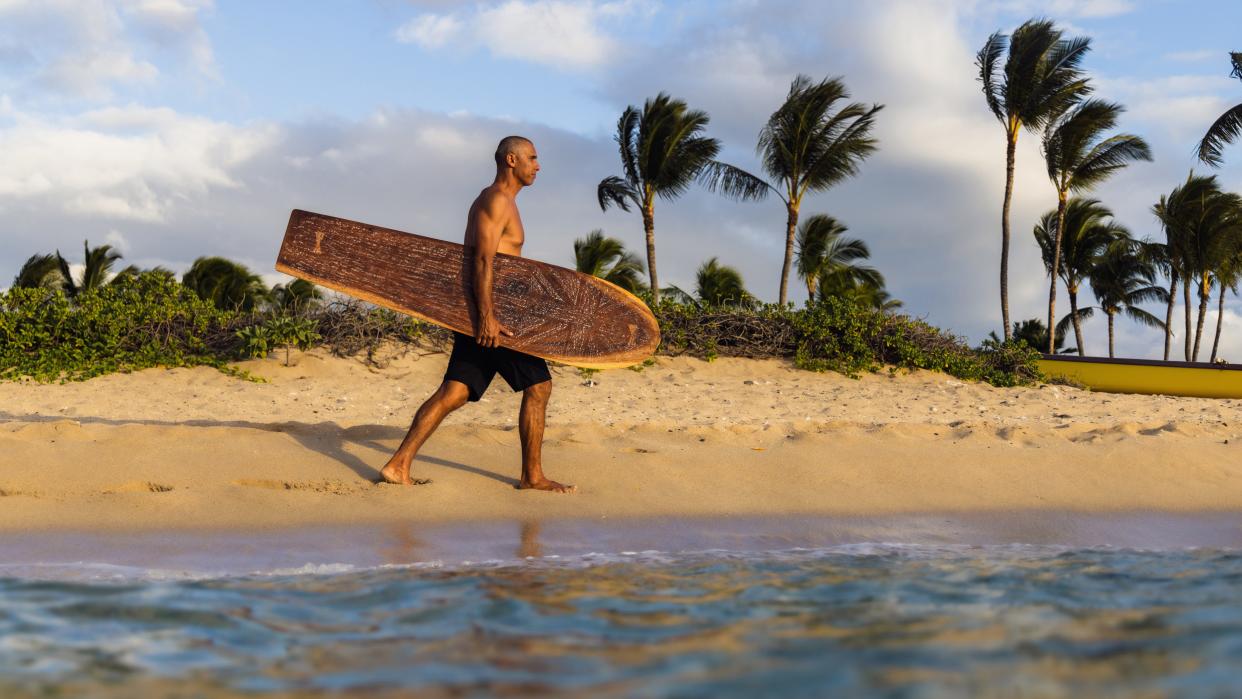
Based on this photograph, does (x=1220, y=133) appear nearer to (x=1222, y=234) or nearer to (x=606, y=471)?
(x=1222, y=234)

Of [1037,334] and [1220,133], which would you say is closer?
[1220,133]

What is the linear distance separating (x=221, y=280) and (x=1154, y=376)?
27.1 meters

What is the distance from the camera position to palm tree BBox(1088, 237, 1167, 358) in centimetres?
3378

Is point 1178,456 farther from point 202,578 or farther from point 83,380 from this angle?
point 83,380

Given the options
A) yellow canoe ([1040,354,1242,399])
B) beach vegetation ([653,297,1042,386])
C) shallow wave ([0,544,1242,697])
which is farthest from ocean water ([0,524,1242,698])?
yellow canoe ([1040,354,1242,399])

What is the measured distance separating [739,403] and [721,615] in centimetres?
649

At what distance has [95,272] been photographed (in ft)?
93.2

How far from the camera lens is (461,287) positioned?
5.07m

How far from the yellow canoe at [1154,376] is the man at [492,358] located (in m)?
10.1

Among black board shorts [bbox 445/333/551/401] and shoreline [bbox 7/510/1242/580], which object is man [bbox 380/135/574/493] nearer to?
black board shorts [bbox 445/333/551/401]

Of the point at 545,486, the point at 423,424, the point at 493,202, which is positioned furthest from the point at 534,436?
the point at 493,202

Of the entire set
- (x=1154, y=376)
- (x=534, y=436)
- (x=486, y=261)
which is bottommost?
(x=534, y=436)

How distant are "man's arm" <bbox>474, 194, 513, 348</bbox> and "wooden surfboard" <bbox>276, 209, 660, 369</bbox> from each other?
152mm

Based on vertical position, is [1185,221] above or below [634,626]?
above
